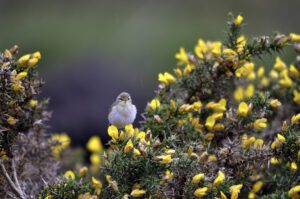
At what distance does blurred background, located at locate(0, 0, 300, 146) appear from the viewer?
35.6 ft

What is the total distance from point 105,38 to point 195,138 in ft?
33.5

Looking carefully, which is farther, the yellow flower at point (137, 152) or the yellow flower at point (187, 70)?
the yellow flower at point (187, 70)

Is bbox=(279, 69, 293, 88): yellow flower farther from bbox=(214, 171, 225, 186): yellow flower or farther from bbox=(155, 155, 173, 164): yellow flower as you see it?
bbox=(155, 155, 173, 164): yellow flower

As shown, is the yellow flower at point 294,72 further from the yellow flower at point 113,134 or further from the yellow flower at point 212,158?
the yellow flower at point 113,134

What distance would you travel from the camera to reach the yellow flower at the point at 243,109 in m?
4.16

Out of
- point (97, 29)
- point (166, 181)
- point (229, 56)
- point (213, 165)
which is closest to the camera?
point (166, 181)

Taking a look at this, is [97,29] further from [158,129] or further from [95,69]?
[158,129]

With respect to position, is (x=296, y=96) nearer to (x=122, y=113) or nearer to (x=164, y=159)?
(x=122, y=113)

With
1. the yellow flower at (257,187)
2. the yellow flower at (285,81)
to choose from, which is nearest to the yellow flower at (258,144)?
the yellow flower at (257,187)

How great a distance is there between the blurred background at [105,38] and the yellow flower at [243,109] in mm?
5284

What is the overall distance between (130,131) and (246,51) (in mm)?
1189

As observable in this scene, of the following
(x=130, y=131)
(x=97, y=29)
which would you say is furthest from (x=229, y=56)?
(x=97, y=29)

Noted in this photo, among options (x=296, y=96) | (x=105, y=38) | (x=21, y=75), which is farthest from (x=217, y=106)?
(x=105, y=38)

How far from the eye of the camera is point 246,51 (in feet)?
14.5
